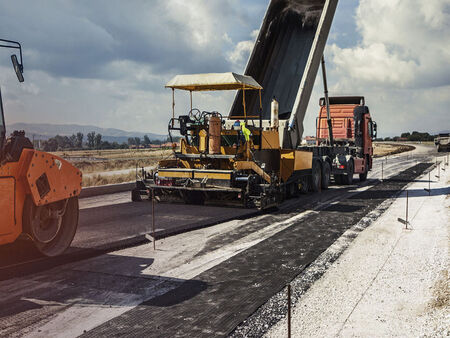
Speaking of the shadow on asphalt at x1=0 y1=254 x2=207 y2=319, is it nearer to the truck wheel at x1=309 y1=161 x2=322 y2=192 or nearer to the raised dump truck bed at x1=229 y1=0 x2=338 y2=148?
the raised dump truck bed at x1=229 y1=0 x2=338 y2=148

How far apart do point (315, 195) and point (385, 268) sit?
8.31 meters

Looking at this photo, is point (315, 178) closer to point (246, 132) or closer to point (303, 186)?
point (303, 186)

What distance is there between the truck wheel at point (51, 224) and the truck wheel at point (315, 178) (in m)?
9.81

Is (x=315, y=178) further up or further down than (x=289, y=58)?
further down

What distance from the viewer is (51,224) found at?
255 inches

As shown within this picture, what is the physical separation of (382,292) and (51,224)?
178 inches

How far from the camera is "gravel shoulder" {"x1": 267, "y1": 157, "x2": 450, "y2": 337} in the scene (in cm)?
448

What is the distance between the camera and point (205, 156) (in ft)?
36.5

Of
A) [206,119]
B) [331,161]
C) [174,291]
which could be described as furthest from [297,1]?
[174,291]

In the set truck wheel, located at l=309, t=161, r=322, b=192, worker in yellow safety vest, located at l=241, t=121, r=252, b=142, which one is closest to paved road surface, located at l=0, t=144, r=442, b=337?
worker in yellow safety vest, located at l=241, t=121, r=252, b=142

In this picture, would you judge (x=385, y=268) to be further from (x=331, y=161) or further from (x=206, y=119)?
(x=331, y=161)

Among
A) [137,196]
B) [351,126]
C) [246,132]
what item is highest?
[351,126]

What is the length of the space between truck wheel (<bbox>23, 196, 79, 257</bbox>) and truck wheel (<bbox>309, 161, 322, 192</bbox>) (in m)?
9.81

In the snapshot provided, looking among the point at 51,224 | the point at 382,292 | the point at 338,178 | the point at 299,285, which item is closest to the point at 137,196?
the point at 51,224
